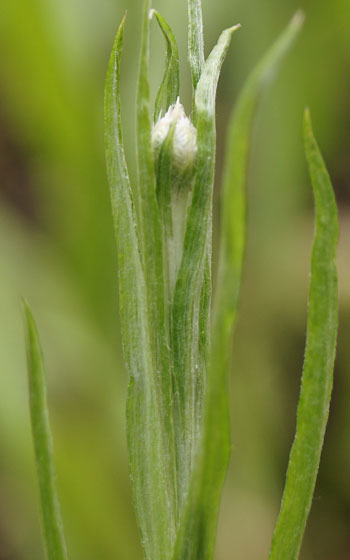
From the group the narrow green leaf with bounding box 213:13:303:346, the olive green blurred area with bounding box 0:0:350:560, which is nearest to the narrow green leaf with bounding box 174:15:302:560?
the narrow green leaf with bounding box 213:13:303:346

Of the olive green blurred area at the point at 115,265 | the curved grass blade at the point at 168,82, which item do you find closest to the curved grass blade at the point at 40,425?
the curved grass blade at the point at 168,82

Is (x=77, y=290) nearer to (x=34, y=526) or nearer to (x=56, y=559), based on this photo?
(x=34, y=526)

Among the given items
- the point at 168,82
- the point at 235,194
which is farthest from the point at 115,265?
the point at 235,194

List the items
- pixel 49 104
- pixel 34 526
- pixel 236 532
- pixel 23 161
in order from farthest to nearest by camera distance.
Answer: pixel 23 161, pixel 49 104, pixel 236 532, pixel 34 526

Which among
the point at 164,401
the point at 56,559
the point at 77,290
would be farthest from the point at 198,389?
the point at 77,290

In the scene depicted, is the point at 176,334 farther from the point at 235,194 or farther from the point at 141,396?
the point at 235,194

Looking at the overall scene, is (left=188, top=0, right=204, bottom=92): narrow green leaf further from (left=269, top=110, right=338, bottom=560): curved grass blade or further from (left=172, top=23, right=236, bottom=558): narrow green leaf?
(left=269, top=110, right=338, bottom=560): curved grass blade
